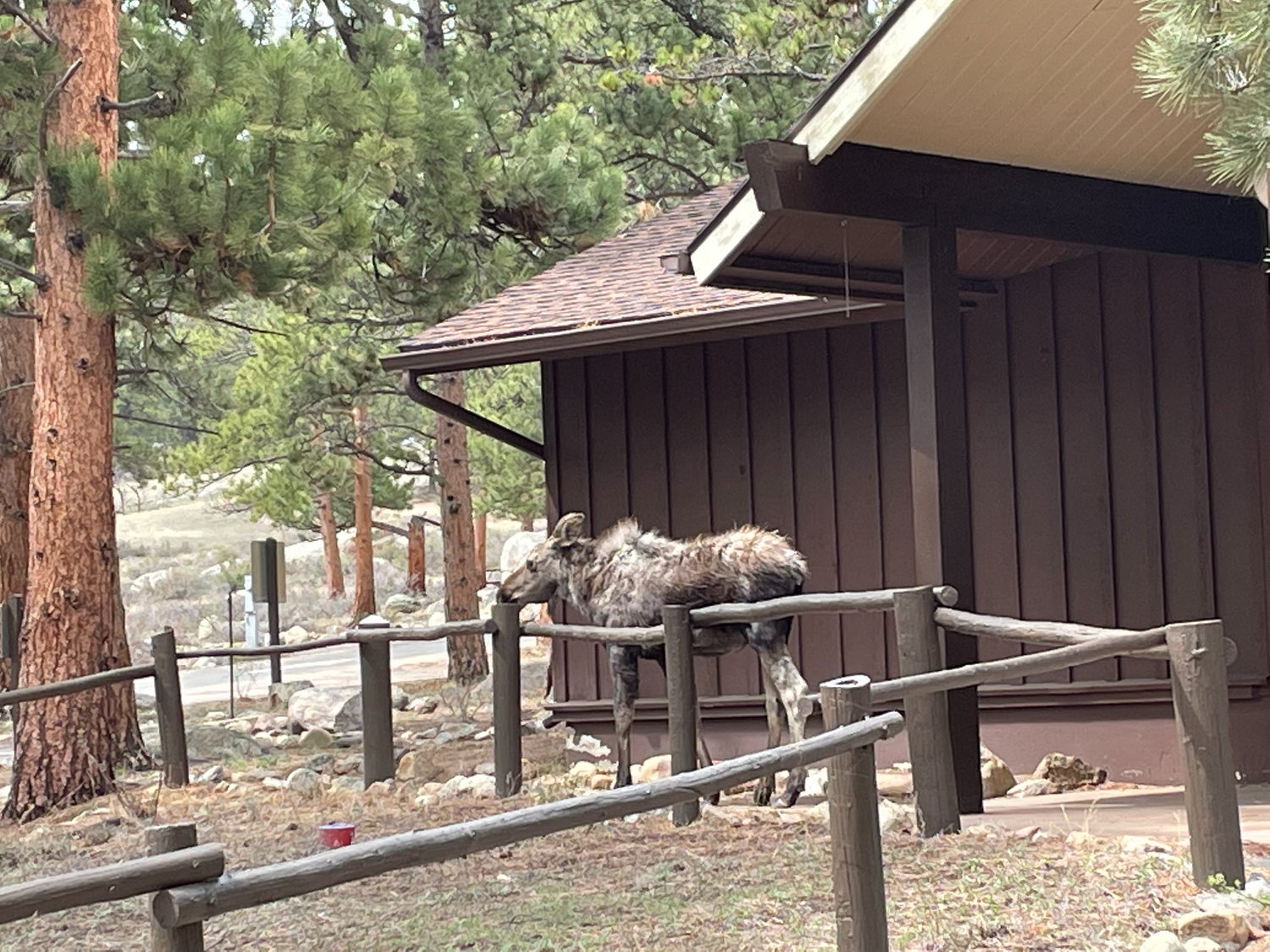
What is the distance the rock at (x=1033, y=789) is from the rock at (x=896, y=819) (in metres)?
1.81

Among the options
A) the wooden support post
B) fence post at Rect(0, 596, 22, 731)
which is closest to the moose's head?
the wooden support post

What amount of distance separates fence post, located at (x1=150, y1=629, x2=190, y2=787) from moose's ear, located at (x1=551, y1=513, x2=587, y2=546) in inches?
124

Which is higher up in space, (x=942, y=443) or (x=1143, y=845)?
(x=942, y=443)

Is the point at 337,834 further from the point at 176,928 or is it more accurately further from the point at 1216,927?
the point at 1216,927

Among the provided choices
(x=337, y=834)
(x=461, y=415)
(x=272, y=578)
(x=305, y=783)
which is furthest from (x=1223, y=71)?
(x=272, y=578)

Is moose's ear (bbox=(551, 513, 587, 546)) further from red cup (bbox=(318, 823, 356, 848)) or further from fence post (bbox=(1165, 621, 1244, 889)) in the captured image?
fence post (bbox=(1165, 621, 1244, 889))

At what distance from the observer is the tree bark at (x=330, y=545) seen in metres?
38.2

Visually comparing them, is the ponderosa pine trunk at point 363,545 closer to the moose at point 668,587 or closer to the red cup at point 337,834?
the moose at point 668,587

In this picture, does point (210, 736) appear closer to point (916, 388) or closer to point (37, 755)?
point (37, 755)

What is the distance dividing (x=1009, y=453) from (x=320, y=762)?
19.9 feet

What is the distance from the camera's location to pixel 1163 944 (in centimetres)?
466

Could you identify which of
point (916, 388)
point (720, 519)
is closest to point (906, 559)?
point (720, 519)

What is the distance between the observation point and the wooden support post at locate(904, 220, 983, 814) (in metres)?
7.25

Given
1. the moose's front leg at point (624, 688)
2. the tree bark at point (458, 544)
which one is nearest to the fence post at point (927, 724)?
the moose's front leg at point (624, 688)
